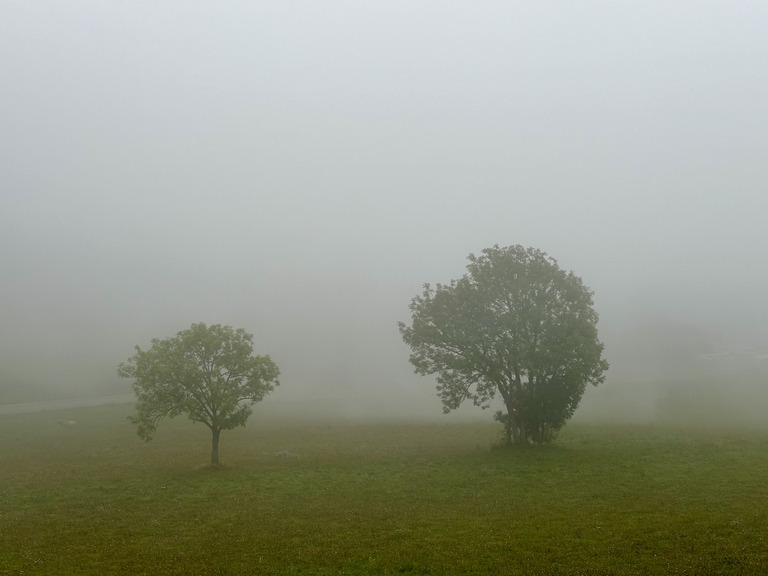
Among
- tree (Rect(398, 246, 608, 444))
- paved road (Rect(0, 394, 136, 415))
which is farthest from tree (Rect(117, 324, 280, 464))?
paved road (Rect(0, 394, 136, 415))

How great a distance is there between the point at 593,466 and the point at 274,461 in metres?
28.6

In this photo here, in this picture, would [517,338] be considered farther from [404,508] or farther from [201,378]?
[201,378]

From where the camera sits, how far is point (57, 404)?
140 metres

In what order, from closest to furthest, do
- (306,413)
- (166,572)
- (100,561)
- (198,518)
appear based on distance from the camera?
(166,572) < (100,561) < (198,518) < (306,413)

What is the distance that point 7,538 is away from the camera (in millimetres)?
25594

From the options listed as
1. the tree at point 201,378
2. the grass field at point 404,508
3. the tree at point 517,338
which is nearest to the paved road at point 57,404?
the grass field at point 404,508

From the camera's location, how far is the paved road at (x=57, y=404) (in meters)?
125

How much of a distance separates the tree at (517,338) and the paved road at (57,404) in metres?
114

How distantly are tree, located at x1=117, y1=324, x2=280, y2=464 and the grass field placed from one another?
15.4 ft

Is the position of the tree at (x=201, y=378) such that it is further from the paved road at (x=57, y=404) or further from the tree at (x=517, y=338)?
the paved road at (x=57, y=404)

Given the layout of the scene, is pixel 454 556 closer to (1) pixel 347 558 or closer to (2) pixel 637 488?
(1) pixel 347 558

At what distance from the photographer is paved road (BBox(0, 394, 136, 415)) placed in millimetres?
125375

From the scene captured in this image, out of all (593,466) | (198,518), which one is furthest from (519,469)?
(198,518)

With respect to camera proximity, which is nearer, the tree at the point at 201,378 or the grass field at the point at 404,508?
the grass field at the point at 404,508
